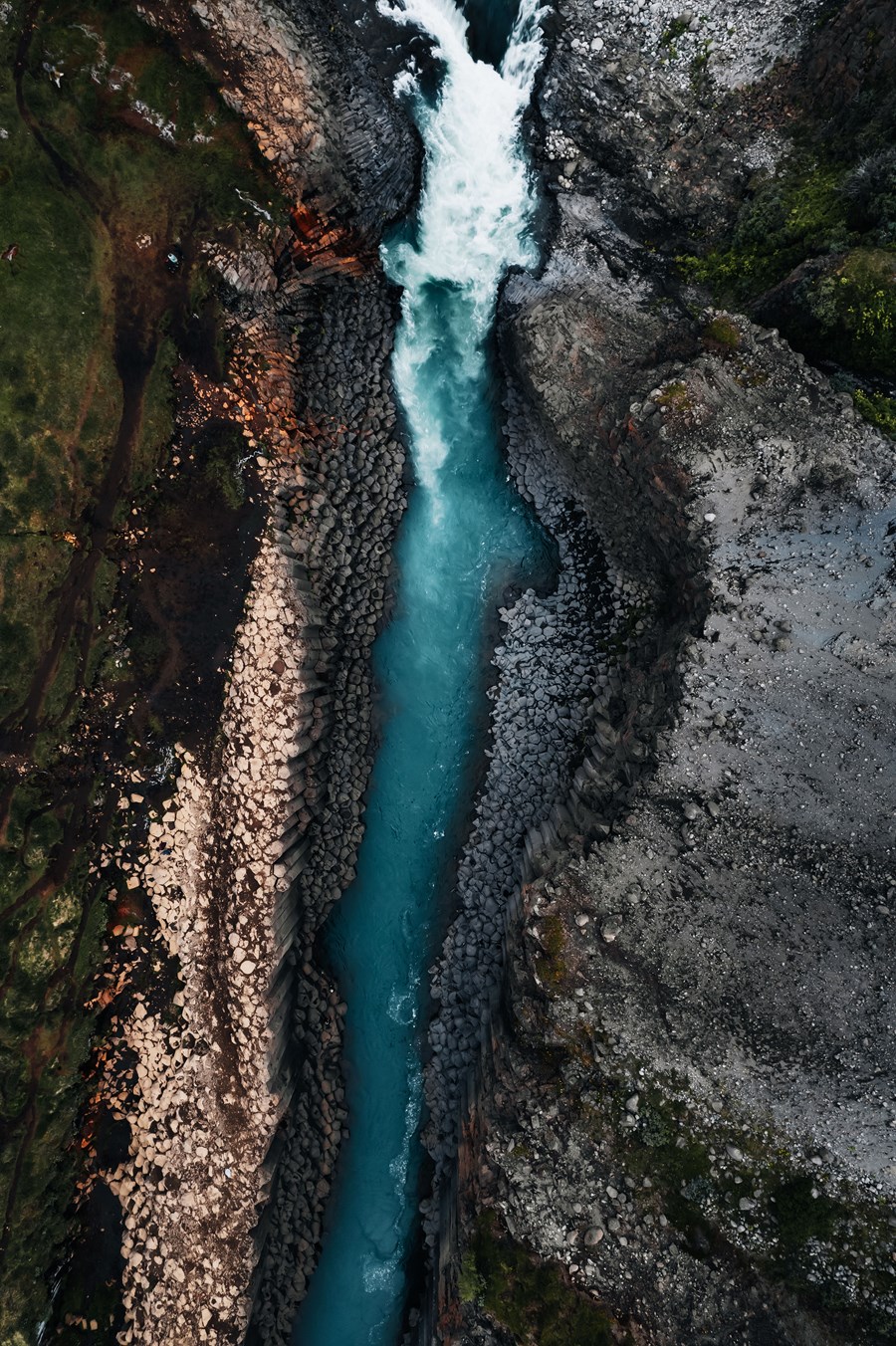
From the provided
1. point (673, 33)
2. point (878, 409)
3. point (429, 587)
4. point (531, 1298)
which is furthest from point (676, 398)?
point (531, 1298)

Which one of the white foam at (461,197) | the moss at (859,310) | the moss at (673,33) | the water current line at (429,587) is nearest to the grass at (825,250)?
the moss at (859,310)

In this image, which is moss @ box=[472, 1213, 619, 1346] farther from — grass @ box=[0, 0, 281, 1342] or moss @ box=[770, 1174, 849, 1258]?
grass @ box=[0, 0, 281, 1342]

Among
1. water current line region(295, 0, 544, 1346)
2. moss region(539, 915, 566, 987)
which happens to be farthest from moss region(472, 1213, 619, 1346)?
moss region(539, 915, 566, 987)

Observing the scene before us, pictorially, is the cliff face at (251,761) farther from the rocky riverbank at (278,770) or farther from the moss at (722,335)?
the moss at (722,335)

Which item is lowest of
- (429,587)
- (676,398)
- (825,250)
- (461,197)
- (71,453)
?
(429,587)

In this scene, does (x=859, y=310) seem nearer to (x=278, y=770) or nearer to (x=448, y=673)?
(x=448, y=673)

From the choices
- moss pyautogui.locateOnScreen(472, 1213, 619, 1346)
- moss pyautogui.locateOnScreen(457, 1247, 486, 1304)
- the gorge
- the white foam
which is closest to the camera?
moss pyautogui.locateOnScreen(472, 1213, 619, 1346)
